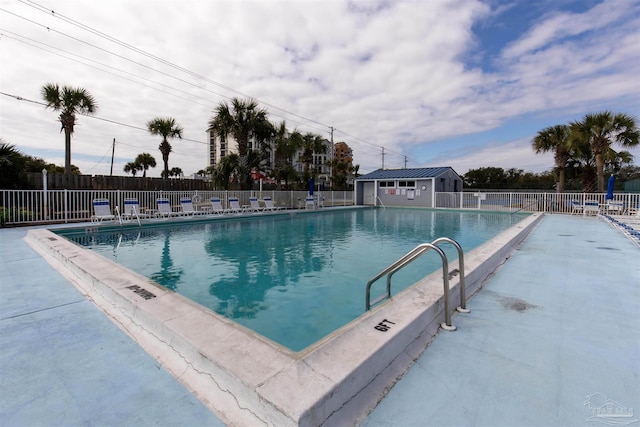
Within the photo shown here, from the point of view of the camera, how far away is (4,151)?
35.9ft

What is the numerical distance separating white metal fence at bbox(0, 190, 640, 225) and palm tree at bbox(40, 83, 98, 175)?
7.88 meters

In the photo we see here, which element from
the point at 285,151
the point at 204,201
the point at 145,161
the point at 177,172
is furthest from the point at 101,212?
the point at 177,172

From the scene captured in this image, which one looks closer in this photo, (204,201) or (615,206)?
(615,206)

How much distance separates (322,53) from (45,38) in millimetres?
12863

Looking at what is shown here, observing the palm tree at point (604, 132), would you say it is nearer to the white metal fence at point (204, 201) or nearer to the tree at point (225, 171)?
the white metal fence at point (204, 201)

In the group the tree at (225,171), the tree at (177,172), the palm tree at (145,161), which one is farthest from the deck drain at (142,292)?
the tree at (177,172)

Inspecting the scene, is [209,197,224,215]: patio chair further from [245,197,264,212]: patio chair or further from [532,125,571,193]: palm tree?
[532,125,571,193]: palm tree

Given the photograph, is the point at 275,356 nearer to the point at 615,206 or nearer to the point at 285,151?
the point at 615,206

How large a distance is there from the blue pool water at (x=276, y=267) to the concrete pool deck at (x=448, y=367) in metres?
1.23

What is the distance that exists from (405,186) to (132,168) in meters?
52.8

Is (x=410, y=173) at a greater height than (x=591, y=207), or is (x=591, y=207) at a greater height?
(x=410, y=173)

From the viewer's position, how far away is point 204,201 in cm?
1484

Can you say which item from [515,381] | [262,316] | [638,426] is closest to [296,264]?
[262,316]

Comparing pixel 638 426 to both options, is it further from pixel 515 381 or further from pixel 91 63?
pixel 91 63
